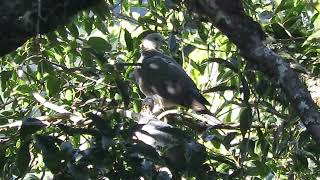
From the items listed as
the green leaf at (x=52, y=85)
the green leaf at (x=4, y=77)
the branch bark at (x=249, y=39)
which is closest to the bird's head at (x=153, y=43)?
the green leaf at (x=4, y=77)

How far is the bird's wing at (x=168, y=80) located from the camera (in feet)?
9.11

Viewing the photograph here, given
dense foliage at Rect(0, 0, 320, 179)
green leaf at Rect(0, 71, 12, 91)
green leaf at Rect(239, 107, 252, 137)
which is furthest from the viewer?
green leaf at Rect(0, 71, 12, 91)

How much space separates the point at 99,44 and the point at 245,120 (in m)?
0.54

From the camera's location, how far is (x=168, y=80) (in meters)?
2.93

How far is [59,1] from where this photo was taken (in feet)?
3.44

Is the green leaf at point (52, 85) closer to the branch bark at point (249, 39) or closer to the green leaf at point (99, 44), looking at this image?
the green leaf at point (99, 44)

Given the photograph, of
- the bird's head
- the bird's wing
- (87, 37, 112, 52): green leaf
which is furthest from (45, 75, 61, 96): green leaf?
the bird's head

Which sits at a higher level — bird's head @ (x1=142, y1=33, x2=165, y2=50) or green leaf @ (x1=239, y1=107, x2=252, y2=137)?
bird's head @ (x1=142, y1=33, x2=165, y2=50)

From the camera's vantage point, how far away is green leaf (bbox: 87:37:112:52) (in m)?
1.70

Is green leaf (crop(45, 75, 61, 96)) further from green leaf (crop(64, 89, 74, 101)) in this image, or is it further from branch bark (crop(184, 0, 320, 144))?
branch bark (crop(184, 0, 320, 144))

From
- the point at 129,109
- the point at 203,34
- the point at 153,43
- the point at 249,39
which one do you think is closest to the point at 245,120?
the point at 249,39

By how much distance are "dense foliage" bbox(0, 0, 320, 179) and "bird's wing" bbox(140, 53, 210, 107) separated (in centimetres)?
27

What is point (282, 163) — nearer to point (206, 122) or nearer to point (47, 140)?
point (206, 122)

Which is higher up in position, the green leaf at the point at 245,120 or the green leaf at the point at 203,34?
the green leaf at the point at 203,34
